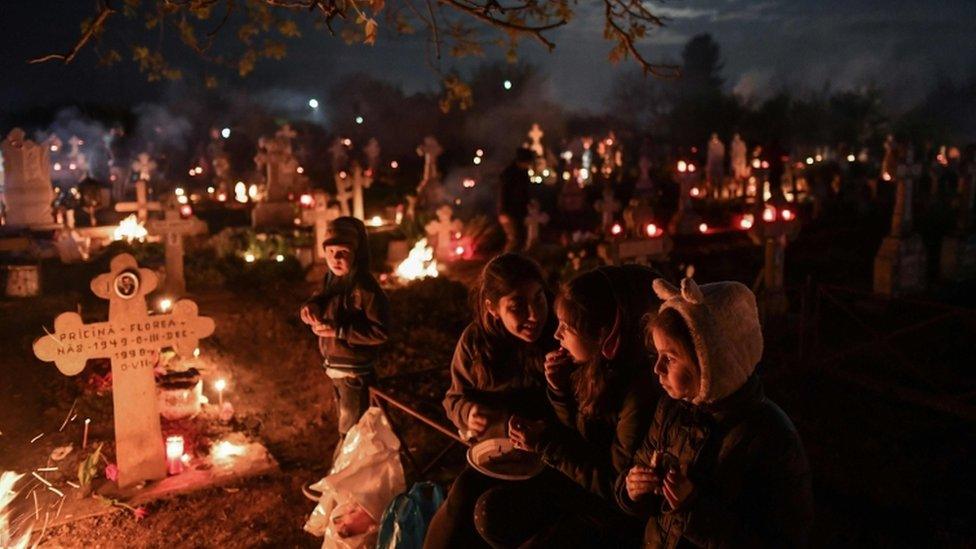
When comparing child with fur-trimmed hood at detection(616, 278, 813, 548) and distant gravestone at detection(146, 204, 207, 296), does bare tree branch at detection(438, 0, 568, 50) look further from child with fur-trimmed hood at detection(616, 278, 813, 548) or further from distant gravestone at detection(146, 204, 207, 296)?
distant gravestone at detection(146, 204, 207, 296)

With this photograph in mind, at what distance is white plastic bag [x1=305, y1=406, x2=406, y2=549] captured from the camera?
13.9 feet

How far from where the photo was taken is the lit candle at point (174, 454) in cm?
556

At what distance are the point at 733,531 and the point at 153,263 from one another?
11.0m

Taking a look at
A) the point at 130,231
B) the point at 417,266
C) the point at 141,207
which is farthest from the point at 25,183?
the point at 417,266

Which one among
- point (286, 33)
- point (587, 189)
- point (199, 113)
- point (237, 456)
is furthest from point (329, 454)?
point (199, 113)

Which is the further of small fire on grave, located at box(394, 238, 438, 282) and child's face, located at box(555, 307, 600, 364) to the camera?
small fire on grave, located at box(394, 238, 438, 282)

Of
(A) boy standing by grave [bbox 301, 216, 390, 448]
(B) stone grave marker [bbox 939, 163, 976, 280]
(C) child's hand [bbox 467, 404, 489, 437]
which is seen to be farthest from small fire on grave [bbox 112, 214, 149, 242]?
(B) stone grave marker [bbox 939, 163, 976, 280]

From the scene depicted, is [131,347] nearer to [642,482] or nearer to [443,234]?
[642,482]

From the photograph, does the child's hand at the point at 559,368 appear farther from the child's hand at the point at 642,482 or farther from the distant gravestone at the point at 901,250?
the distant gravestone at the point at 901,250

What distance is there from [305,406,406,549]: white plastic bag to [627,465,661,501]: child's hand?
192 centimetres

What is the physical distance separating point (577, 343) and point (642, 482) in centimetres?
62

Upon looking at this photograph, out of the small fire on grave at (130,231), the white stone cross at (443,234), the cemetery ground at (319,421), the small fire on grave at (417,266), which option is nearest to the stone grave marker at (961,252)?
the cemetery ground at (319,421)

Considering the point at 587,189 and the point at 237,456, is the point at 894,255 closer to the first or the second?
the point at 237,456

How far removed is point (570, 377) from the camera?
324cm
